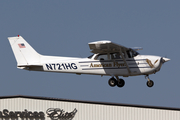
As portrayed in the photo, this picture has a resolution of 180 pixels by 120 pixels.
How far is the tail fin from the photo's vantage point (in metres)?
24.4

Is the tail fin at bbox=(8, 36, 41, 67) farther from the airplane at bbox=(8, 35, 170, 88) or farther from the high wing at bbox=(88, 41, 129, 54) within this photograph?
the high wing at bbox=(88, 41, 129, 54)

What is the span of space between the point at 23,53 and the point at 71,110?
204 inches

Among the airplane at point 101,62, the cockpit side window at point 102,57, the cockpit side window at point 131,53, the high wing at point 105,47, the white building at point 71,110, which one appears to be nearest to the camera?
the high wing at point 105,47

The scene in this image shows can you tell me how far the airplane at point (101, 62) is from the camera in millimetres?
21984

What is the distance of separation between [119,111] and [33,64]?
6435mm

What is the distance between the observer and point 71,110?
86.8 ft

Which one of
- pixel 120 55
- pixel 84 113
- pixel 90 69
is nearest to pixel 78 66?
pixel 90 69

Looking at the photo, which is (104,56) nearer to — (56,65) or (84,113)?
(56,65)

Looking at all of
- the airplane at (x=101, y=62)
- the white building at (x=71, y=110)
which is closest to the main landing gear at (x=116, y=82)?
the airplane at (x=101, y=62)

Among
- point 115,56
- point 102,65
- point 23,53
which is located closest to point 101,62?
point 102,65

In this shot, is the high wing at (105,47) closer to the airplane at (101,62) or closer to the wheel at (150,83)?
the airplane at (101,62)

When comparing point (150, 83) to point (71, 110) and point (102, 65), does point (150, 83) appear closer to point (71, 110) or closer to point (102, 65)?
point (102, 65)

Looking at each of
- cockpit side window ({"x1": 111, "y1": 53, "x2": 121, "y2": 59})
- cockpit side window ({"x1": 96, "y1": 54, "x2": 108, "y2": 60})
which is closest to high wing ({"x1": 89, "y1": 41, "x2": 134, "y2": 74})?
cockpit side window ({"x1": 111, "y1": 53, "x2": 121, "y2": 59})

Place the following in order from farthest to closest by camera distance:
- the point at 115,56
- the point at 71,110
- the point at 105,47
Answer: the point at 71,110
the point at 115,56
the point at 105,47
